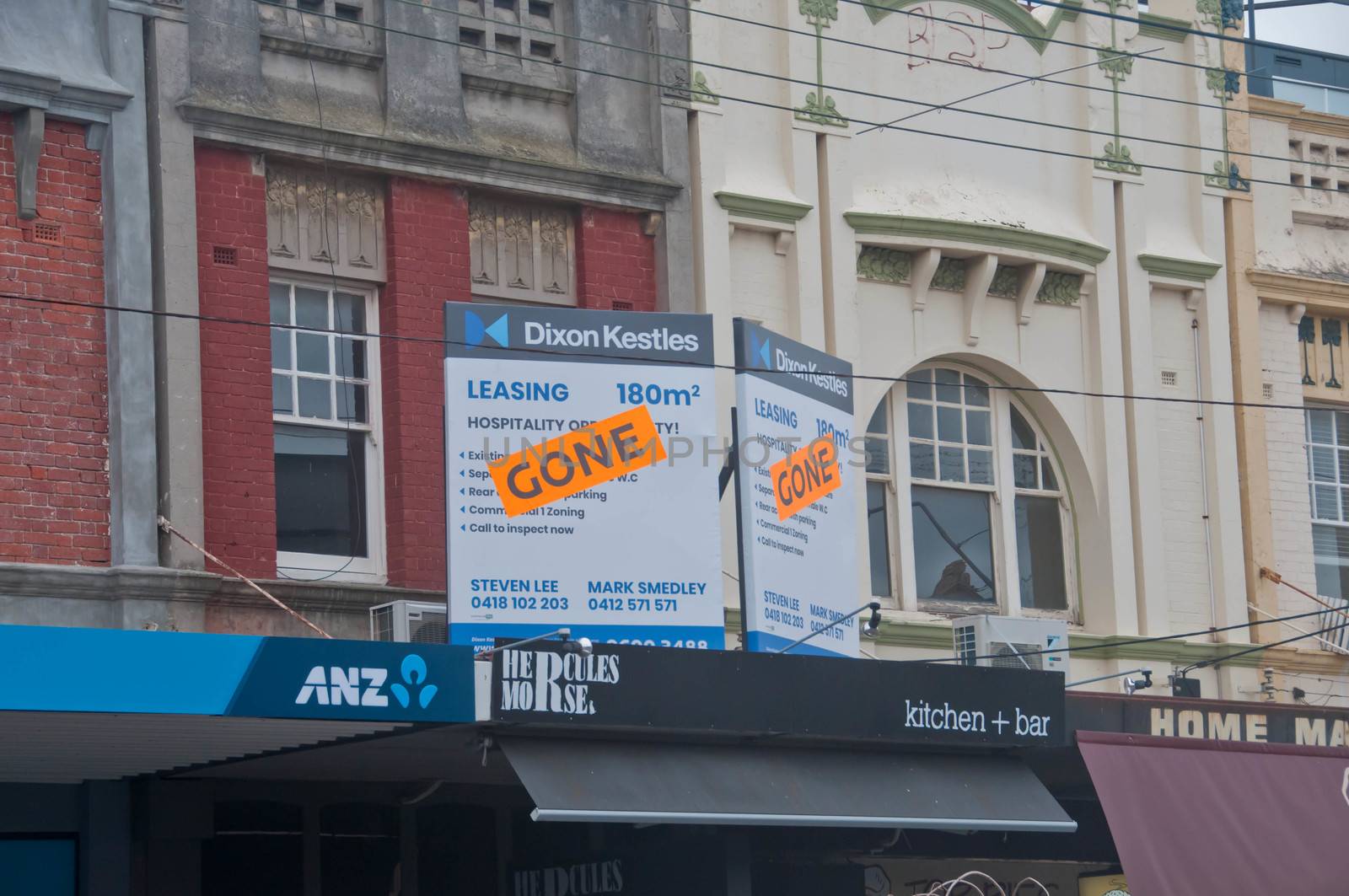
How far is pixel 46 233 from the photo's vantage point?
1450cm

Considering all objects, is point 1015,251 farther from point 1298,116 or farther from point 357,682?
point 357,682

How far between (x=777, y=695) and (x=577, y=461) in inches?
81.9

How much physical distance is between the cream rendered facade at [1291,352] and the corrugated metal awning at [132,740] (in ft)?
34.2

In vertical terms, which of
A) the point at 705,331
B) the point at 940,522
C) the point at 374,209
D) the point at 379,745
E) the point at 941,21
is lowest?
the point at 379,745

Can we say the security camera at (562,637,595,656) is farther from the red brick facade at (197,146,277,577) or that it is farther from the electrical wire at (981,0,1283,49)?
the electrical wire at (981,0,1283,49)

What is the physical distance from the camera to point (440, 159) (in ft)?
53.7

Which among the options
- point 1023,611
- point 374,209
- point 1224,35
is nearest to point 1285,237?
point 1224,35

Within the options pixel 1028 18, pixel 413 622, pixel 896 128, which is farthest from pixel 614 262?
pixel 1028 18

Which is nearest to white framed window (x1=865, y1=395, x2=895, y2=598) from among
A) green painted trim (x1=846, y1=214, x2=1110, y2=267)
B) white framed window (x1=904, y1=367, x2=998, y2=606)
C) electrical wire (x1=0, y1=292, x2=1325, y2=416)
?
white framed window (x1=904, y1=367, x2=998, y2=606)

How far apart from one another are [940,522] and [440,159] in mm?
5739

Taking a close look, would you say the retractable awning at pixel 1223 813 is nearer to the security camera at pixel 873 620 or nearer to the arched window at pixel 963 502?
the security camera at pixel 873 620

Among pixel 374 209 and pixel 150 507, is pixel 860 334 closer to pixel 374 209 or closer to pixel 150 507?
pixel 374 209

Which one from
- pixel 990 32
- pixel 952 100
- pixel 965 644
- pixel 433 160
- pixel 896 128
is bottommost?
pixel 965 644

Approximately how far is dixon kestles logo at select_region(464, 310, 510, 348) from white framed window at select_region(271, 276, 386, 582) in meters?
1.60
